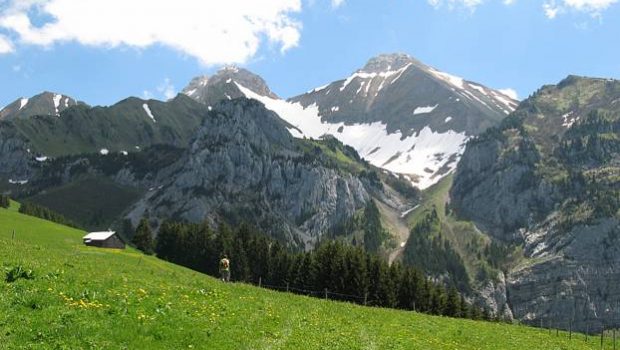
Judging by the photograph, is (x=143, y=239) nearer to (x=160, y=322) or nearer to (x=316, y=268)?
(x=316, y=268)

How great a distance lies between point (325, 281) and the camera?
111 meters

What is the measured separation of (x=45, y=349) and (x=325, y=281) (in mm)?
93726

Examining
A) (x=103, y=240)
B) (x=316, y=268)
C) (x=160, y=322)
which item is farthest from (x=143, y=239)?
(x=160, y=322)

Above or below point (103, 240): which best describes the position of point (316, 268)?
below

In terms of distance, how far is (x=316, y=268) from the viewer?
11356 cm

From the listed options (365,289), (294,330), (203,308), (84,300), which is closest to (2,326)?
(84,300)

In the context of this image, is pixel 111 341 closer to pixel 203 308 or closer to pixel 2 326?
pixel 2 326

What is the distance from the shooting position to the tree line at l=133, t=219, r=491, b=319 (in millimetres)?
108438

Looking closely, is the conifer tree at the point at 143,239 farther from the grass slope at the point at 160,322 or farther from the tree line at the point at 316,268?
the grass slope at the point at 160,322

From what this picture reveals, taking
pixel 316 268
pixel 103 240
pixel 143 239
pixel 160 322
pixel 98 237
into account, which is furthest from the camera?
pixel 143 239

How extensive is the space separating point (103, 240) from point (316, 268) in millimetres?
52304

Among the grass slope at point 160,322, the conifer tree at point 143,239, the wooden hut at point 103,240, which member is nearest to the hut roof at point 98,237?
the wooden hut at point 103,240

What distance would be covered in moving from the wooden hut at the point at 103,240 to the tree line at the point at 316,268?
14.5 m

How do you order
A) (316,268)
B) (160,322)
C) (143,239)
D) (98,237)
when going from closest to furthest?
(160,322) < (316,268) < (98,237) < (143,239)
